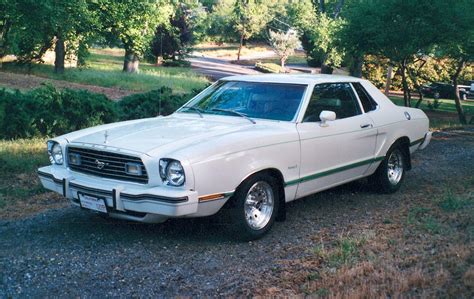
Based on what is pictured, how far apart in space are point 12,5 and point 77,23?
404cm

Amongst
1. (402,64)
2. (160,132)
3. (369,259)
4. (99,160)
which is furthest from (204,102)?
(402,64)

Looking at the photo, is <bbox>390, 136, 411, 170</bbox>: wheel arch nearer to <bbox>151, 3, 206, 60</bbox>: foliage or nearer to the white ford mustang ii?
the white ford mustang ii

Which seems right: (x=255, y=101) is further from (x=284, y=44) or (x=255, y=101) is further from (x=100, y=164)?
(x=284, y=44)

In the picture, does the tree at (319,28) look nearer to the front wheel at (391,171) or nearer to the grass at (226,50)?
the grass at (226,50)

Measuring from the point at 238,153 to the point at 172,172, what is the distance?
652 millimetres

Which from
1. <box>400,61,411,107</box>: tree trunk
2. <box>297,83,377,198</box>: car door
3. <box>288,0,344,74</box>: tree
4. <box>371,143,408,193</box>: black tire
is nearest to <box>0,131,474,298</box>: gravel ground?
<box>371,143,408,193</box>: black tire

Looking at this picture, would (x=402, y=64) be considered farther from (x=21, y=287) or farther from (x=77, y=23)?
(x=21, y=287)

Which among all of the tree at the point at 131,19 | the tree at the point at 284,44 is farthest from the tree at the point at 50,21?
the tree at the point at 284,44

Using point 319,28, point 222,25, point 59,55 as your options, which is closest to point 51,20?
point 59,55

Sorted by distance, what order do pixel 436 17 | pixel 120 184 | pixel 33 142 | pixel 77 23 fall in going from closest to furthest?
pixel 120 184, pixel 33 142, pixel 436 17, pixel 77 23

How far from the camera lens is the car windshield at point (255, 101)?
20.7ft

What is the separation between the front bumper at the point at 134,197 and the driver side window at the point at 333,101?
1.90 m

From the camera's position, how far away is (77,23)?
67.5ft

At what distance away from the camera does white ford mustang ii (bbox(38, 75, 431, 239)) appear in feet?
16.5
